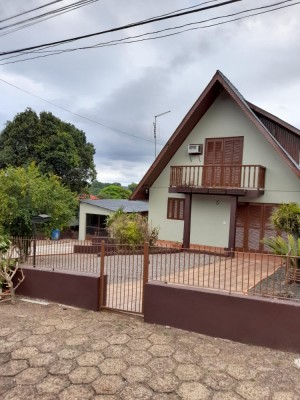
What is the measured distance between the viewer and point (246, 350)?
177 inches

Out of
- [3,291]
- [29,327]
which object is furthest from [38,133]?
[29,327]

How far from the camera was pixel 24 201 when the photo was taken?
11094 millimetres

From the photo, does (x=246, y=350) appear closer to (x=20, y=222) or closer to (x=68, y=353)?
(x=68, y=353)

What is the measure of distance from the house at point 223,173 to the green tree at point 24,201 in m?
4.58

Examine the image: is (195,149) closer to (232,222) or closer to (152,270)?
(232,222)

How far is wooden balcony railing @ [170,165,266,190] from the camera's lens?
12039 millimetres

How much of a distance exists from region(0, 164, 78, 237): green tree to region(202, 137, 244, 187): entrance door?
20.1 feet

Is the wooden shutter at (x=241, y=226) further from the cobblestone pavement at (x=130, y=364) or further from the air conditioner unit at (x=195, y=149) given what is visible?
the cobblestone pavement at (x=130, y=364)

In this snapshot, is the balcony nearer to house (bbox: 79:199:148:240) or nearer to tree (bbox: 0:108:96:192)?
house (bbox: 79:199:148:240)

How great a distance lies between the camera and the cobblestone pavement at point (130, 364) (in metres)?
3.43

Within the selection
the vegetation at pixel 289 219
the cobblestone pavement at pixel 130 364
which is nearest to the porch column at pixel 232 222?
the vegetation at pixel 289 219

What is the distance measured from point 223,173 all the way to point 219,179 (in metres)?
0.30

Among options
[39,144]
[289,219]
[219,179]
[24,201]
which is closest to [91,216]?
[39,144]

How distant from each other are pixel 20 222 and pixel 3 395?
27.6 ft
